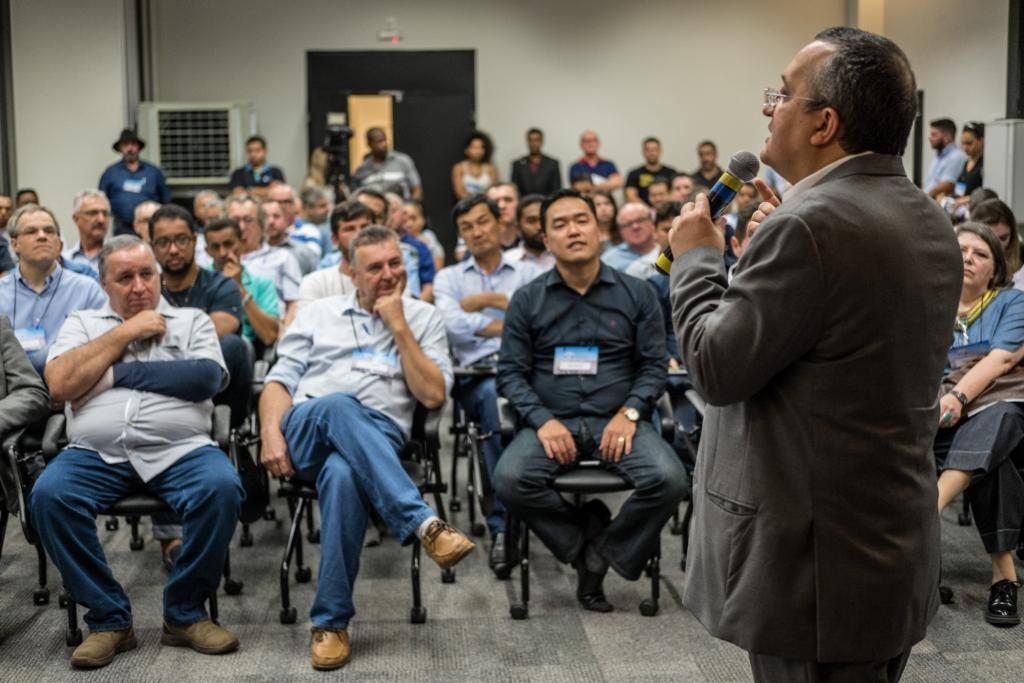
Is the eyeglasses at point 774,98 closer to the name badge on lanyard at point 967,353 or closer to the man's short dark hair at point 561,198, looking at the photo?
the man's short dark hair at point 561,198

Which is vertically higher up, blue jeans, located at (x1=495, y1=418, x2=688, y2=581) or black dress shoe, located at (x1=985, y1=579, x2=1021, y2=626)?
blue jeans, located at (x1=495, y1=418, x2=688, y2=581)

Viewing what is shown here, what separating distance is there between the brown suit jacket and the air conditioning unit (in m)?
10.3

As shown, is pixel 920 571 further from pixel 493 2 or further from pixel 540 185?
pixel 493 2

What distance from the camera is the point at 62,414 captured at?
12.1 feet

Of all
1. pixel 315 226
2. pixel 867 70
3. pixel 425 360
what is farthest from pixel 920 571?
pixel 315 226

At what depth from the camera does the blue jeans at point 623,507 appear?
11.7 feet

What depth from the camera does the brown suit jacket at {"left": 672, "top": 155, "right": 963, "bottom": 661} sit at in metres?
1.42

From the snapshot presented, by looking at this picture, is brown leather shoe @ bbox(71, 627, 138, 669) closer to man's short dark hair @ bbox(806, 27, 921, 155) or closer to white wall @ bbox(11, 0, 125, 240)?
man's short dark hair @ bbox(806, 27, 921, 155)

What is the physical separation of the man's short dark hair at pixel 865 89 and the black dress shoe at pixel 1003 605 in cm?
237

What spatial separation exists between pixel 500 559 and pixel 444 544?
0.71m

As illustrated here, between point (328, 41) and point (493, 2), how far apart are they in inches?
68.8

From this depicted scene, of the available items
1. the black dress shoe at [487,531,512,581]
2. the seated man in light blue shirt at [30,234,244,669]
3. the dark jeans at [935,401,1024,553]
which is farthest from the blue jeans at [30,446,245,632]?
the dark jeans at [935,401,1024,553]

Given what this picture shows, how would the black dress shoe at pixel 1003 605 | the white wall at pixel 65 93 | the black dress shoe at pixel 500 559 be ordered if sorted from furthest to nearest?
the white wall at pixel 65 93 < the black dress shoe at pixel 500 559 < the black dress shoe at pixel 1003 605

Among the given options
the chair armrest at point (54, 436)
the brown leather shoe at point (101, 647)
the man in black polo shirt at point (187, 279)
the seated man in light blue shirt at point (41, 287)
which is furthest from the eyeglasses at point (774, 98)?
the seated man in light blue shirt at point (41, 287)
